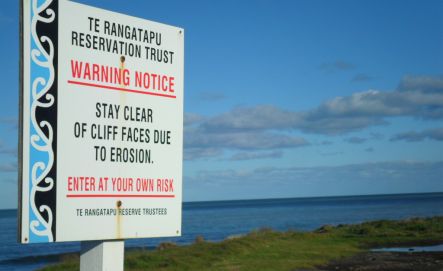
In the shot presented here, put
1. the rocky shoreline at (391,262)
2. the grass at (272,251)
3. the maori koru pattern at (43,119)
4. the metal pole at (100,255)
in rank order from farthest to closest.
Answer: the grass at (272,251), the rocky shoreline at (391,262), the metal pole at (100,255), the maori koru pattern at (43,119)

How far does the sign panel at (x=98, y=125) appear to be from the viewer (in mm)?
4668

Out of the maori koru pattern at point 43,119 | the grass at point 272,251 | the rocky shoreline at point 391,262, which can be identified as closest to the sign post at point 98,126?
the maori koru pattern at point 43,119

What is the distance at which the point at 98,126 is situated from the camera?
509 cm

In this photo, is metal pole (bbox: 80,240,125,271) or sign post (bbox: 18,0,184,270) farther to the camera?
metal pole (bbox: 80,240,125,271)

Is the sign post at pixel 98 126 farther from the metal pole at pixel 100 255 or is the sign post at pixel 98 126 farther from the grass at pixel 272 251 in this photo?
the grass at pixel 272 251

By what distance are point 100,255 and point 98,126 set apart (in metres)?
1.12

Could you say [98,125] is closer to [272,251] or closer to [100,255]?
[100,255]

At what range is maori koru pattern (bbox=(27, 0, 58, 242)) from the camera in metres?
4.64

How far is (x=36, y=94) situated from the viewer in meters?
4.65

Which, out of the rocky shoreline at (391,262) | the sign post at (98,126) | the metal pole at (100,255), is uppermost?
the sign post at (98,126)

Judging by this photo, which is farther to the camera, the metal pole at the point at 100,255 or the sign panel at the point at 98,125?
the metal pole at the point at 100,255

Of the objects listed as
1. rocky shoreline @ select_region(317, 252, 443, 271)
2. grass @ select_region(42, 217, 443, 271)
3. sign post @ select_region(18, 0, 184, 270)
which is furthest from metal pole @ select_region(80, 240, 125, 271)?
rocky shoreline @ select_region(317, 252, 443, 271)

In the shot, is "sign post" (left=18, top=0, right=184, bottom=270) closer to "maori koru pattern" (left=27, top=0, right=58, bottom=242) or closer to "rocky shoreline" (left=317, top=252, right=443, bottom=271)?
"maori koru pattern" (left=27, top=0, right=58, bottom=242)

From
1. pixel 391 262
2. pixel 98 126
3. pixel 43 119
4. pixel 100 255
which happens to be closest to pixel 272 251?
pixel 391 262
